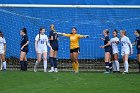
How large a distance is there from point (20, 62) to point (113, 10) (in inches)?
209

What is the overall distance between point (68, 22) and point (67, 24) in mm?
113

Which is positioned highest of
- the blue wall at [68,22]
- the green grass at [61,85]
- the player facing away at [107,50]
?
the blue wall at [68,22]

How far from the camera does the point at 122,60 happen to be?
23.0 metres

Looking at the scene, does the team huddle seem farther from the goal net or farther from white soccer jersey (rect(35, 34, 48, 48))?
the goal net

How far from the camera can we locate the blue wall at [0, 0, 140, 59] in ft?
76.2

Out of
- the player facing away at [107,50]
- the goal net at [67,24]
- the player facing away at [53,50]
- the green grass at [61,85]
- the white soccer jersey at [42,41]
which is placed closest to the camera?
the green grass at [61,85]

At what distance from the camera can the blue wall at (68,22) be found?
915 inches

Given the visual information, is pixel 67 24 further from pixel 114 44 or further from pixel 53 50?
pixel 114 44

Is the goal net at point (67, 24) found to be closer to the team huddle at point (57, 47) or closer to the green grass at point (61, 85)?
the team huddle at point (57, 47)

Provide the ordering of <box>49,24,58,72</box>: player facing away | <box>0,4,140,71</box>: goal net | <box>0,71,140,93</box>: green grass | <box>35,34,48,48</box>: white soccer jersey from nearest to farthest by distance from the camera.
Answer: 1. <box>0,71,140,93</box>: green grass
2. <box>49,24,58,72</box>: player facing away
3. <box>35,34,48,48</box>: white soccer jersey
4. <box>0,4,140,71</box>: goal net

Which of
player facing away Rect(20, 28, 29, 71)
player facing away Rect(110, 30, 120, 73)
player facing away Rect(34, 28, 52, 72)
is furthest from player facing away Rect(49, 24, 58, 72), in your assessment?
player facing away Rect(110, 30, 120, 73)

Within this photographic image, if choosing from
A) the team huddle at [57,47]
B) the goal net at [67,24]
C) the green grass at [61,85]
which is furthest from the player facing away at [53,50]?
the green grass at [61,85]

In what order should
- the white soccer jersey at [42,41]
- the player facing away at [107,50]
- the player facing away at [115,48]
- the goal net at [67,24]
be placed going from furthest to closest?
the goal net at [67,24], the white soccer jersey at [42,41], the player facing away at [115,48], the player facing away at [107,50]

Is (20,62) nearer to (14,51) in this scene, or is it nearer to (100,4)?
(14,51)
